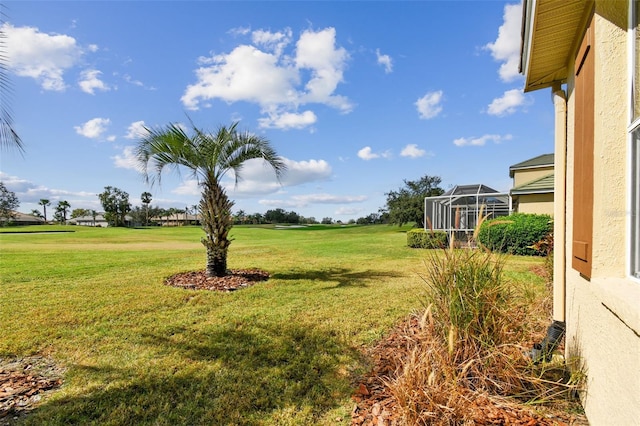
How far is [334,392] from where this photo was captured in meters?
2.91

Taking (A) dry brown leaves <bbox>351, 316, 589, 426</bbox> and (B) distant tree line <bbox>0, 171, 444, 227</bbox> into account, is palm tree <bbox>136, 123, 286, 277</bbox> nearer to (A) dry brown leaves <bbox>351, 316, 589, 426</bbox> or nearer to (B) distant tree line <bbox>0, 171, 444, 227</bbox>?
(A) dry brown leaves <bbox>351, 316, 589, 426</bbox>

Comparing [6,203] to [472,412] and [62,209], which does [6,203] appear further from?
[472,412]

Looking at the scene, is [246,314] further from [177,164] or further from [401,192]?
[401,192]

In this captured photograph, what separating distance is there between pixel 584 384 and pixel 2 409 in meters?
5.06

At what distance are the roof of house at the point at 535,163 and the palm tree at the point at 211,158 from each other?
18905 millimetres

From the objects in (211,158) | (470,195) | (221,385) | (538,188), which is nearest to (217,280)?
(211,158)

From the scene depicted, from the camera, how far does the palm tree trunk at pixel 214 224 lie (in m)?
8.08

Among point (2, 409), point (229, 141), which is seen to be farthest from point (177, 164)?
point (2, 409)

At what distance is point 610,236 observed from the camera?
1.92m

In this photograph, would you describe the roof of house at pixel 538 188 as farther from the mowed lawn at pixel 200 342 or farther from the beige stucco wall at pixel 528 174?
the mowed lawn at pixel 200 342

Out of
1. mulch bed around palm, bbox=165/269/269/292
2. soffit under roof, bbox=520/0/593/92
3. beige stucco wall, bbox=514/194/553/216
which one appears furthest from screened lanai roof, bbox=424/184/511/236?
soffit under roof, bbox=520/0/593/92

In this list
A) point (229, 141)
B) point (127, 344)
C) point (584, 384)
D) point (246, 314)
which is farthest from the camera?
point (229, 141)

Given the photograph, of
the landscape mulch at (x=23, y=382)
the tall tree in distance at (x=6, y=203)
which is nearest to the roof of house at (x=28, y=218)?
the tall tree in distance at (x=6, y=203)

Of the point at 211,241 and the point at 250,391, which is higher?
the point at 211,241
